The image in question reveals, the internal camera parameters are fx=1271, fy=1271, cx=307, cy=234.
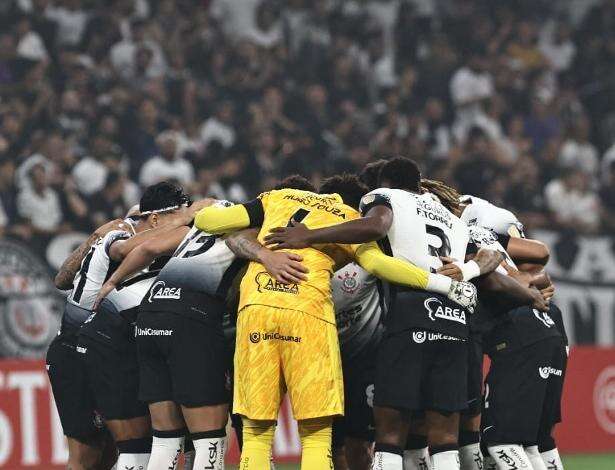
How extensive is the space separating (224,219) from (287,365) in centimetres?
105

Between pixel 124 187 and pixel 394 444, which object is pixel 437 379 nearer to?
pixel 394 444

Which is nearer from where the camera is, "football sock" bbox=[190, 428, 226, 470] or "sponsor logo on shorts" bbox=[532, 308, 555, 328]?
"football sock" bbox=[190, 428, 226, 470]

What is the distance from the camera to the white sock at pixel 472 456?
9141 mm

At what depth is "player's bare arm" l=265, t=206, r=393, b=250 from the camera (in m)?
8.08

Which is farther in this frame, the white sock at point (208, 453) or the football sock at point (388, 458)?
the white sock at point (208, 453)

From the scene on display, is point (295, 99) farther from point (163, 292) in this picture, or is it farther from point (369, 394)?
point (163, 292)

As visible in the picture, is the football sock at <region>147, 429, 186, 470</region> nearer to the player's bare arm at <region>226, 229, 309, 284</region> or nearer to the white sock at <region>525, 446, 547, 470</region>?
the player's bare arm at <region>226, 229, 309, 284</region>

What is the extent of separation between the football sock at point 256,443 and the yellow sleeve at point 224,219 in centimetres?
126

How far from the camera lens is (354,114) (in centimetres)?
1905

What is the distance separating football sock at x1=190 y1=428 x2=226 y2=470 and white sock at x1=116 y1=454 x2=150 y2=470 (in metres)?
0.64

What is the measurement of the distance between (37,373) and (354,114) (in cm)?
783

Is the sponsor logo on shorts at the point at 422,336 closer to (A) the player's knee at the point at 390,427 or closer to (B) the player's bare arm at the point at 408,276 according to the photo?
(B) the player's bare arm at the point at 408,276

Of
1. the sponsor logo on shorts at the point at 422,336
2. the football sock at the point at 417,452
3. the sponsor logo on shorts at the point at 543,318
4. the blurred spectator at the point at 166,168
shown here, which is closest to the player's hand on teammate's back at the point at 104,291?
the sponsor logo on shorts at the point at 422,336

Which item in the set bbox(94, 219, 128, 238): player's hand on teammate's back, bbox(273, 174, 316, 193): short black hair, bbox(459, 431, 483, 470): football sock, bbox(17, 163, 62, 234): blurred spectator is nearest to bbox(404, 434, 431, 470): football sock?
bbox(459, 431, 483, 470): football sock
